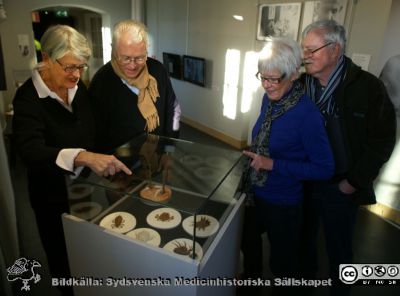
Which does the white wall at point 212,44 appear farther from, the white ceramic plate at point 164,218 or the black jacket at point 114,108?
the white ceramic plate at point 164,218

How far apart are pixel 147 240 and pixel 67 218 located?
0.41 meters

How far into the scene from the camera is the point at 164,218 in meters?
1.21

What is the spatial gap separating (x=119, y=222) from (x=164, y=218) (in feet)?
0.74

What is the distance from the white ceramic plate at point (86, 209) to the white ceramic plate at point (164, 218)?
26 cm

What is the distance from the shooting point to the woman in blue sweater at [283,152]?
52.1 inches

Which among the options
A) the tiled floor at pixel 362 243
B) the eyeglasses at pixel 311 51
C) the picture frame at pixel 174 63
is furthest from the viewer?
the picture frame at pixel 174 63

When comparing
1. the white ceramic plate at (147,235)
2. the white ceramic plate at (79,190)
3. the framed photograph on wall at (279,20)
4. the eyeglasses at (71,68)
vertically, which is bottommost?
the white ceramic plate at (147,235)

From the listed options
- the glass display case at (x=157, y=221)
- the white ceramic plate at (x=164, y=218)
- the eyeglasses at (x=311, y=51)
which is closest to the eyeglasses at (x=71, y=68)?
the glass display case at (x=157, y=221)

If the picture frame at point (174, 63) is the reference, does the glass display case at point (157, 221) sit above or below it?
below

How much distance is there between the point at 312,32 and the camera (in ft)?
5.02

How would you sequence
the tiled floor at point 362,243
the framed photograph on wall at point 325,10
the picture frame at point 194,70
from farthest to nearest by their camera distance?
the picture frame at point 194,70, the framed photograph on wall at point 325,10, the tiled floor at point 362,243

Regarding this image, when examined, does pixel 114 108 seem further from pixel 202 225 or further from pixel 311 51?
pixel 311 51

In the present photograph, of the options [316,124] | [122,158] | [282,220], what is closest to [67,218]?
[122,158]

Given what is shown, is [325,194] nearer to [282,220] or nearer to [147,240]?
[282,220]
